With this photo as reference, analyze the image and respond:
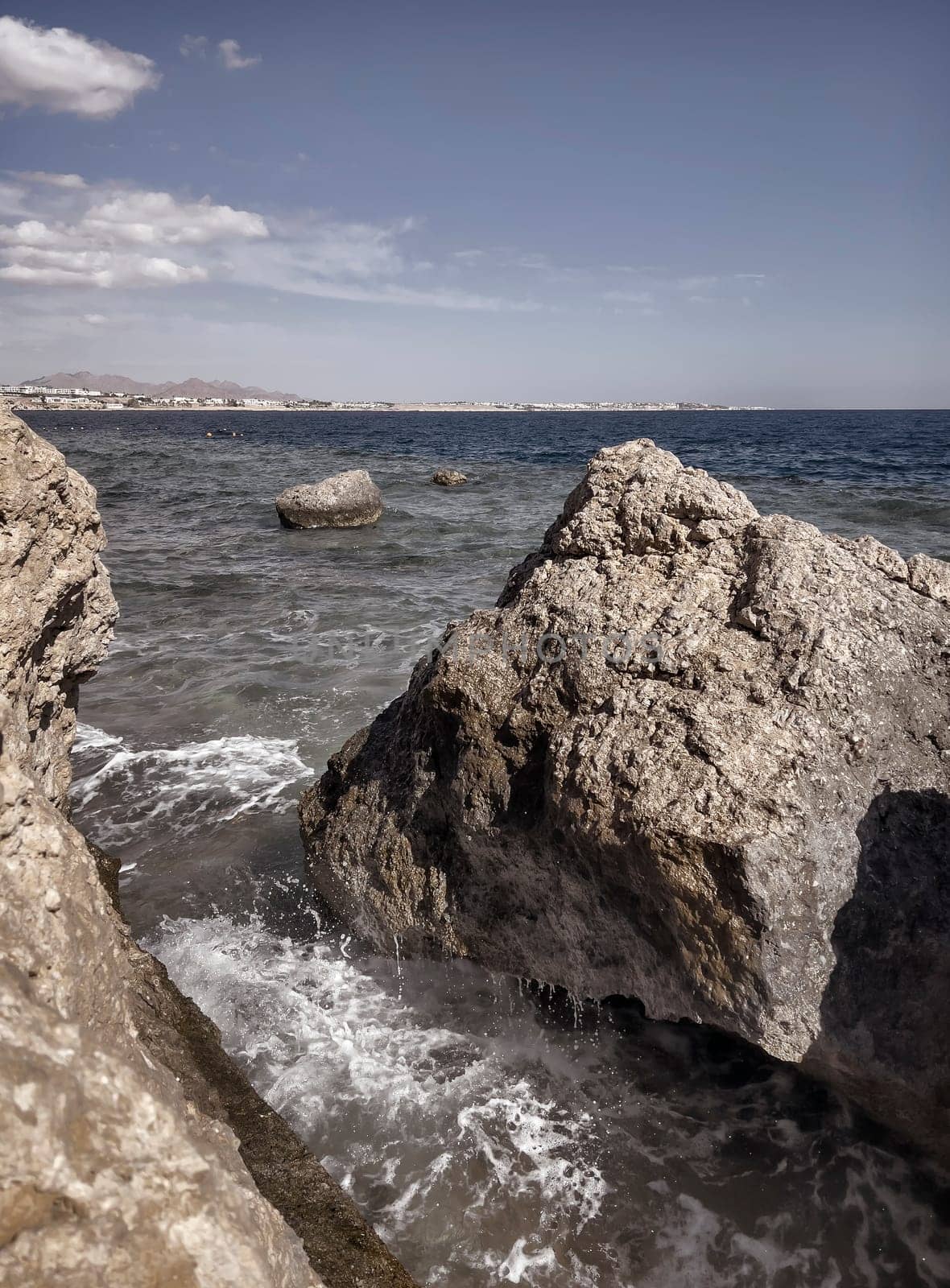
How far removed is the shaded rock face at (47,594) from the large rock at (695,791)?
142 cm

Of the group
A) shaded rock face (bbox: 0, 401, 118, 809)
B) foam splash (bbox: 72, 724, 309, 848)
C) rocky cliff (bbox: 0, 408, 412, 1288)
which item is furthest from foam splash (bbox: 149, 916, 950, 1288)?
foam splash (bbox: 72, 724, 309, 848)

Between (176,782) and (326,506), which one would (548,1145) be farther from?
(326,506)

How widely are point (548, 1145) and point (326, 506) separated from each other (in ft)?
51.5

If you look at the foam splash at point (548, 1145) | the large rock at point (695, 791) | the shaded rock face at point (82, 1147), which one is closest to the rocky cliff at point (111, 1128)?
the shaded rock face at point (82, 1147)

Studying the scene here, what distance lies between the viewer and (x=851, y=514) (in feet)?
59.4

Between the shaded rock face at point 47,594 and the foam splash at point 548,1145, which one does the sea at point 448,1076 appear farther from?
the shaded rock face at point 47,594

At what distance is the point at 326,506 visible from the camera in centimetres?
1739

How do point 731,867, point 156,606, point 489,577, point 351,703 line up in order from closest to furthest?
point 731,867 → point 351,703 → point 156,606 → point 489,577

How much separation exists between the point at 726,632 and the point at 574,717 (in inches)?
27.6

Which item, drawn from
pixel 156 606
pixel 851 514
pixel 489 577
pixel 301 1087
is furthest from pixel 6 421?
pixel 851 514

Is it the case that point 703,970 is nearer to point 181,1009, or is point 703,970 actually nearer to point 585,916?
point 585,916

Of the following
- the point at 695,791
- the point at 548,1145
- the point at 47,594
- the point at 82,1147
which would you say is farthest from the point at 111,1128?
the point at 47,594

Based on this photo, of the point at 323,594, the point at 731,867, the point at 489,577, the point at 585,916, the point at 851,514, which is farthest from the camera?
the point at 851,514

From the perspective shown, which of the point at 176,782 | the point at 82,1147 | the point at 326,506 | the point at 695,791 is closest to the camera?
the point at 82,1147
